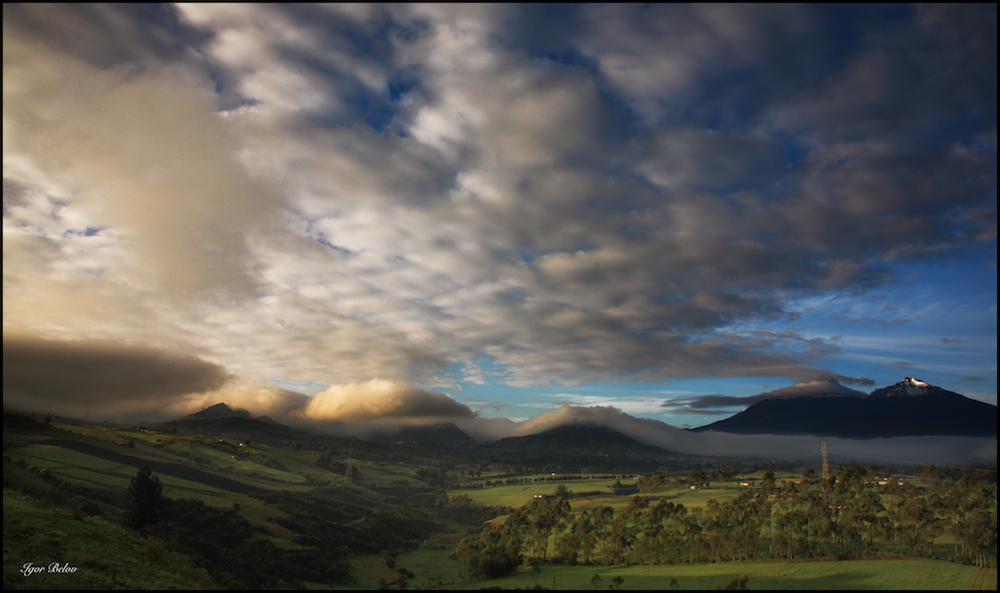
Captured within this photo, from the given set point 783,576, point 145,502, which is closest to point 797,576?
point 783,576

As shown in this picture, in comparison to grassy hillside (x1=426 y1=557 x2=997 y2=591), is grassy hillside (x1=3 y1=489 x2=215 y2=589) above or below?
above

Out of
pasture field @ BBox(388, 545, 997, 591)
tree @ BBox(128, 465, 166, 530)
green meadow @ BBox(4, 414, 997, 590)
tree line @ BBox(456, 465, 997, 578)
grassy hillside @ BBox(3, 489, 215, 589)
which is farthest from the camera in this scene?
tree @ BBox(128, 465, 166, 530)

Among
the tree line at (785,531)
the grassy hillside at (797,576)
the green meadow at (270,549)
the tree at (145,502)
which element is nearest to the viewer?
the green meadow at (270,549)

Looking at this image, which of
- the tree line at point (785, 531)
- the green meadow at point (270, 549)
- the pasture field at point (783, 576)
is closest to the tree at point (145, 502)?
the green meadow at point (270, 549)

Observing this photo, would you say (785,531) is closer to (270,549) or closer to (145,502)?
(270,549)

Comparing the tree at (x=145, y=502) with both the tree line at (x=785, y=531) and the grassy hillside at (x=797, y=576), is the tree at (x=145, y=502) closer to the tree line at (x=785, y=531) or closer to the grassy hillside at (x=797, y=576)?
the tree line at (x=785, y=531)

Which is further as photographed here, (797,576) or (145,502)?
(145,502)

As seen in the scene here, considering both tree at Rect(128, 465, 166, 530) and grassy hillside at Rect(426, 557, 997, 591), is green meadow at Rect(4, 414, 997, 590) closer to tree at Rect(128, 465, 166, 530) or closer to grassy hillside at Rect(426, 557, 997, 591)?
grassy hillside at Rect(426, 557, 997, 591)

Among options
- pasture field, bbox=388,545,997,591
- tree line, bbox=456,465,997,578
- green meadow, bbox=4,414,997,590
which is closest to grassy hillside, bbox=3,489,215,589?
green meadow, bbox=4,414,997,590

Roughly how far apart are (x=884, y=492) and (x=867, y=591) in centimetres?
4518

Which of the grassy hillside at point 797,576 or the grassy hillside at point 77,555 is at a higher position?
the grassy hillside at point 77,555

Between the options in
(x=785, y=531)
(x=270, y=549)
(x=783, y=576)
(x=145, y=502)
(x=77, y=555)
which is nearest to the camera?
(x=77, y=555)

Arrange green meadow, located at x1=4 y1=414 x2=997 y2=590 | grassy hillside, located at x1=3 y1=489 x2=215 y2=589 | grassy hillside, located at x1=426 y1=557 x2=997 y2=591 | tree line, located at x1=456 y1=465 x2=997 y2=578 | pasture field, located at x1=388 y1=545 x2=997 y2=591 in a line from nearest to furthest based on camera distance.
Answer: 1. grassy hillside, located at x1=3 y1=489 x2=215 y2=589
2. green meadow, located at x1=4 y1=414 x2=997 y2=590
3. grassy hillside, located at x1=426 y1=557 x2=997 y2=591
4. pasture field, located at x1=388 y1=545 x2=997 y2=591
5. tree line, located at x1=456 y1=465 x2=997 y2=578

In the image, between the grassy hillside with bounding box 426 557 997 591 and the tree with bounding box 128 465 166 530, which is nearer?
the grassy hillside with bounding box 426 557 997 591
